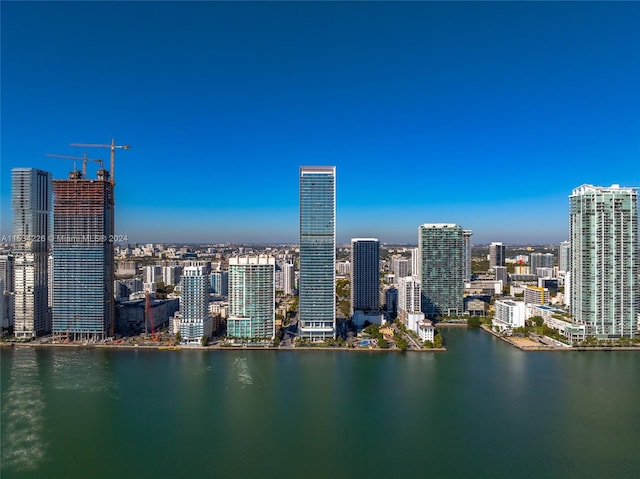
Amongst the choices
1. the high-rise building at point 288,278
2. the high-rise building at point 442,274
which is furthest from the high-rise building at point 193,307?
the high-rise building at point 288,278

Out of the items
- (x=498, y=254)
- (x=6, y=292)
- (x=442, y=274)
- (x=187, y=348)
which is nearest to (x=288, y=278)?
(x=442, y=274)

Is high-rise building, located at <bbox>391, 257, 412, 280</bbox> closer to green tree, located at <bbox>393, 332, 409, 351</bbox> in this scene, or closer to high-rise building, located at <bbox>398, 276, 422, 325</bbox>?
high-rise building, located at <bbox>398, 276, 422, 325</bbox>

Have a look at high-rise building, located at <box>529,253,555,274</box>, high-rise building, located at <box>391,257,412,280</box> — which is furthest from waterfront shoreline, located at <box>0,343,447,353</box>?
high-rise building, located at <box>529,253,555,274</box>

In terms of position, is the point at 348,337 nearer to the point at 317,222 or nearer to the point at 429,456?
the point at 317,222

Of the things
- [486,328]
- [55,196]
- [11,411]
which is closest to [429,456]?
[11,411]

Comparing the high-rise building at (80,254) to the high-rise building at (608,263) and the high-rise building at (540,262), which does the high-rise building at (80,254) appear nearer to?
the high-rise building at (608,263)

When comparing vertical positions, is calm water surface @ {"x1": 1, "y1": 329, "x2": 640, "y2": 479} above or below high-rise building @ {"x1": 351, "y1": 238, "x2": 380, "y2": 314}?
below
